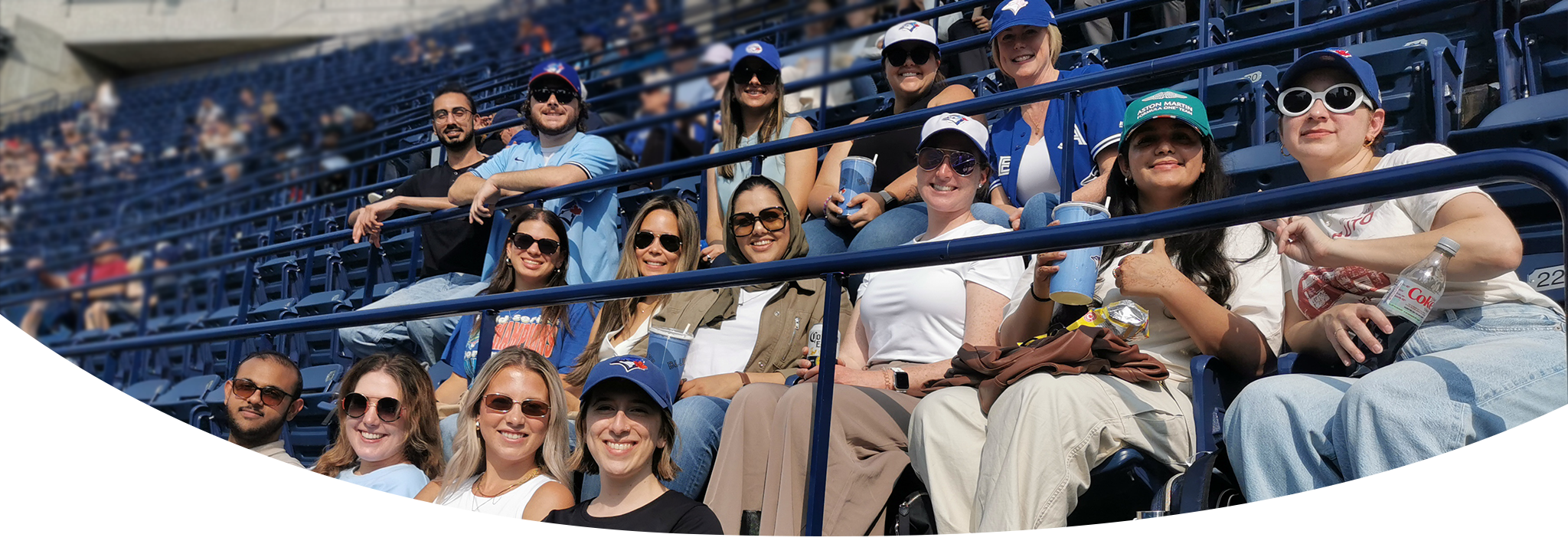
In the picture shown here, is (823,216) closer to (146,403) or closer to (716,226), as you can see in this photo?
(716,226)

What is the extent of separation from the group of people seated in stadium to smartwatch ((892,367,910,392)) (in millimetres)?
11

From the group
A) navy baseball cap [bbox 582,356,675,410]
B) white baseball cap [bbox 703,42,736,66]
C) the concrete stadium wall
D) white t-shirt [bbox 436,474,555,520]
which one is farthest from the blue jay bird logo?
the concrete stadium wall

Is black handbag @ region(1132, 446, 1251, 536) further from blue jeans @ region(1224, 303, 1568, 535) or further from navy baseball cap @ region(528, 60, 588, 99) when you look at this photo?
navy baseball cap @ region(528, 60, 588, 99)

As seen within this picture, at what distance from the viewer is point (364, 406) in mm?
2439

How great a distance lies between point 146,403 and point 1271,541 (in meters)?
4.13

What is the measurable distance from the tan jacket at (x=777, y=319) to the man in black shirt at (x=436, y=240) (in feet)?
3.34

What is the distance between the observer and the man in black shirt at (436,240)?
347cm

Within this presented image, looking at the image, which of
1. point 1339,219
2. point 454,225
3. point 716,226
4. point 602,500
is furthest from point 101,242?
point 1339,219

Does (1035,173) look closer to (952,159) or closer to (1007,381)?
(952,159)

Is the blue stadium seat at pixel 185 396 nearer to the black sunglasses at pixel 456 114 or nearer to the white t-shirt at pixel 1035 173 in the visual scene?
the black sunglasses at pixel 456 114

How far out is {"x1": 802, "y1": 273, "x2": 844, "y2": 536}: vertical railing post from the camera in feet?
5.70

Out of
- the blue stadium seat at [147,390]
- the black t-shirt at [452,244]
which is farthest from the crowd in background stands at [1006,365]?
the blue stadium seat at [147,390]

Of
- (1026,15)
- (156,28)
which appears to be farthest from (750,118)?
(156,28)

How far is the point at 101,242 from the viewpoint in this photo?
739cm
